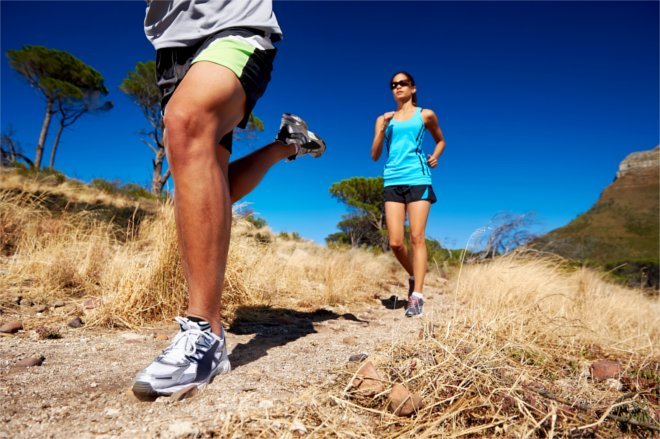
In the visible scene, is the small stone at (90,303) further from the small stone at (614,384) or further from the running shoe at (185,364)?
the small stone at (614,384)

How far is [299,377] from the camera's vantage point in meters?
1.26

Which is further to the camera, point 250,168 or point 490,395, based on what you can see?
point 250,168

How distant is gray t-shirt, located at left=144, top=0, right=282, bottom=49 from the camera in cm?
149

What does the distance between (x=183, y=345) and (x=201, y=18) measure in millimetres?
1189

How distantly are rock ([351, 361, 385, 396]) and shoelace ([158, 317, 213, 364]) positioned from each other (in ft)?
1.58

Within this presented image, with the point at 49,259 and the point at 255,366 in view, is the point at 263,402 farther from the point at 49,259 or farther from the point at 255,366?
the point at 49,259

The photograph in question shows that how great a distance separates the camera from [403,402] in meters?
1.02

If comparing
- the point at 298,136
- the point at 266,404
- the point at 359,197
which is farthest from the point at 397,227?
the point at 359,197

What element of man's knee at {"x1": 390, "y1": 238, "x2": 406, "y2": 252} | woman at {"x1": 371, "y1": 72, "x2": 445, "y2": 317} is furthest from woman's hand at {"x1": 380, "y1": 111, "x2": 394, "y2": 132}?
man's knee at {"x1": 390, "y1": 238, "x2": 406, "y2": 252}

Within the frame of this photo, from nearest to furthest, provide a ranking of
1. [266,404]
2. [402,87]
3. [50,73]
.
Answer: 1. [266,404]
2. [402,87]
3. [50,73]

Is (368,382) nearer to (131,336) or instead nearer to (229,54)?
(229,54)

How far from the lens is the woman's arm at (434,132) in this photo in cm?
369

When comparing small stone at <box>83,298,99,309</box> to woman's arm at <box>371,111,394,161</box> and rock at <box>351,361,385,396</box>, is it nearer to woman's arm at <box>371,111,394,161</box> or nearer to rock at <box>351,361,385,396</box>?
rock at <box>351,361,385,396</box>

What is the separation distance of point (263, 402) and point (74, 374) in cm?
75
